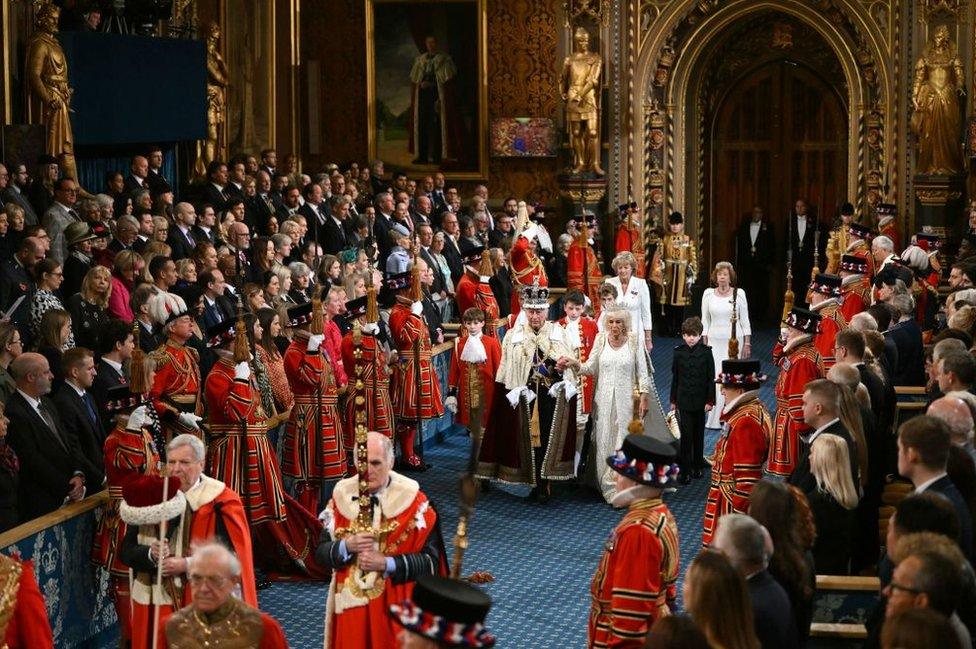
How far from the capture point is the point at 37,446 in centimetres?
940

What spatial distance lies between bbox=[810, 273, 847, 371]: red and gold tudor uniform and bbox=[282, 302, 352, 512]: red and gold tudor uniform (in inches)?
164

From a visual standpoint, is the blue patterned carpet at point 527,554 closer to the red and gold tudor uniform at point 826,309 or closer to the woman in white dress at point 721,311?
the red and gold tudor uniform at point 826,309

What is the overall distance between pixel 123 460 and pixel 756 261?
16.4 meters

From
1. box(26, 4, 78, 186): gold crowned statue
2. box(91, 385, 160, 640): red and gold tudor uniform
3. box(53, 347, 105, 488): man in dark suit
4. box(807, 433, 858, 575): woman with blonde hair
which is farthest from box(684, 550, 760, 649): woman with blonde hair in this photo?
box(26, 4, 78, 186): gold crowned statue

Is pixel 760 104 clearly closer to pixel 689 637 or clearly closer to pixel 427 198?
pixel 427 198

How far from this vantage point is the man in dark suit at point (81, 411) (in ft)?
31.7

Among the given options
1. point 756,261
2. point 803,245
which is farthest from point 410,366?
point 756,261

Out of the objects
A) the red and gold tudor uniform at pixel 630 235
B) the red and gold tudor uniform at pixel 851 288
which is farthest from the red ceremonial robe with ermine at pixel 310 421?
the red and gold tudor uniform at pixel 630 235

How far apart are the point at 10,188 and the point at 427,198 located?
738 centimetres

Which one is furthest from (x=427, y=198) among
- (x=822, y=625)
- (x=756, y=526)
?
(x=756, y=526)

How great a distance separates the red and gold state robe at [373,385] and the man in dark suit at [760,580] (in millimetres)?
6730

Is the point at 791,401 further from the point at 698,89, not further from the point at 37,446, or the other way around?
the point at 698,89

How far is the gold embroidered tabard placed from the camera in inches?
239

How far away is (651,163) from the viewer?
24547 mm
